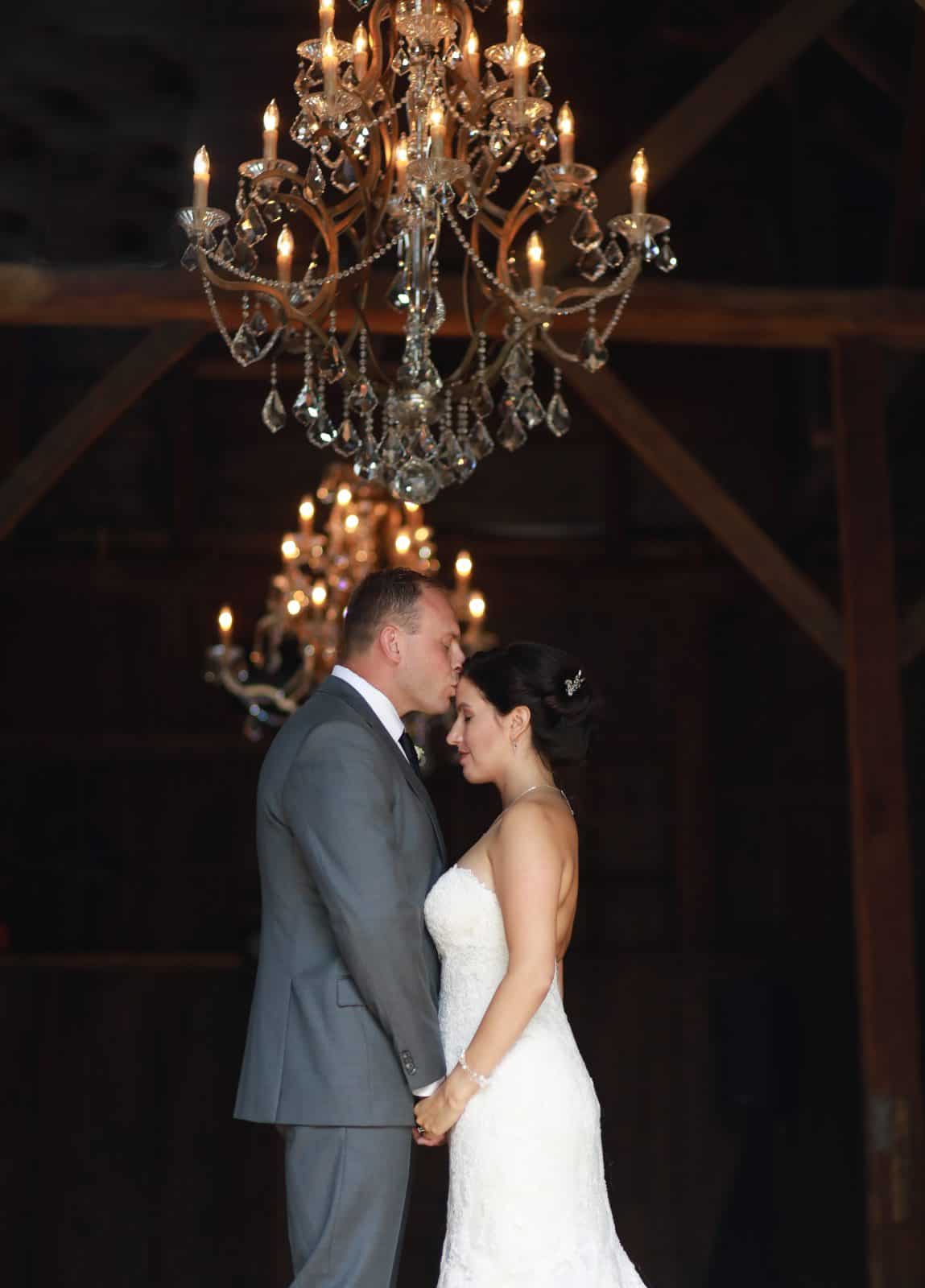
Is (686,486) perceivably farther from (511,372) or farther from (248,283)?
(248,283)

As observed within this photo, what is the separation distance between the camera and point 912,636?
5.41 metres

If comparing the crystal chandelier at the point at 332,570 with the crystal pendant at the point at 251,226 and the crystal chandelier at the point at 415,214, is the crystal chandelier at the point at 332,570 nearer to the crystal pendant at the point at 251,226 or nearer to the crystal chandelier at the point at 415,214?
the crystal chandelier at the point at 415,214

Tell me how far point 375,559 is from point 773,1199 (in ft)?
10.2

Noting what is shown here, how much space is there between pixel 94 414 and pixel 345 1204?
10.9 feet

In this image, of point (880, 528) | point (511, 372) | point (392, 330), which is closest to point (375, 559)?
point (392, 330)

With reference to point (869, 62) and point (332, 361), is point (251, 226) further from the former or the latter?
point (869, 62)

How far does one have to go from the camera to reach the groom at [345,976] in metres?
2.96

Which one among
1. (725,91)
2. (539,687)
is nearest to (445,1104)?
(539,687)

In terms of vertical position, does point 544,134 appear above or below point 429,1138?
above

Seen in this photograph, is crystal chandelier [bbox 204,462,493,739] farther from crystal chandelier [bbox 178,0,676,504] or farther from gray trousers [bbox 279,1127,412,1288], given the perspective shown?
gray trousers [bbox 279,1127,412,1288]

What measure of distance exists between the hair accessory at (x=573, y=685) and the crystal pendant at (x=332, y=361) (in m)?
0.93

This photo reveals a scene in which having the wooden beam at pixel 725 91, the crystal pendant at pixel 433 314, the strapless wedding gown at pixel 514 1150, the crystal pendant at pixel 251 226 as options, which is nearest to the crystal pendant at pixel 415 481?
the crystal pendant at pixel 433 314

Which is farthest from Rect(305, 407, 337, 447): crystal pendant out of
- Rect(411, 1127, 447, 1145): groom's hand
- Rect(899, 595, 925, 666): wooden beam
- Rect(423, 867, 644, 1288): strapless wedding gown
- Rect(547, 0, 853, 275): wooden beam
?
Rect(899, 595, 925, 666): wooden beam

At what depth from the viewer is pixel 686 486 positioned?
546 cm
